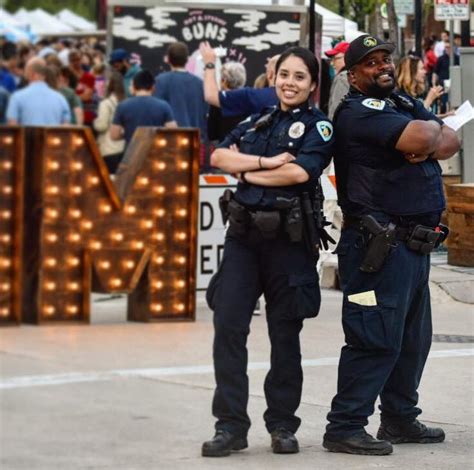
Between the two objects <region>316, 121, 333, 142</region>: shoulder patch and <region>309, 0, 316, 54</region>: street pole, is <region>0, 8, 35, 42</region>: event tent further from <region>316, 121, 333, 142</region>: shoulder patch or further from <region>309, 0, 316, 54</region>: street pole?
<region>309, 0, 316, 54</region>: street pole

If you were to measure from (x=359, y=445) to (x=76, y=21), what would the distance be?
345 centimetres

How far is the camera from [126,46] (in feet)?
49.1

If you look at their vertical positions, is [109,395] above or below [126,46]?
below

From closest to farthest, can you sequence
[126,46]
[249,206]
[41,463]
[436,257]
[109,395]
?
[41,463]
[109,395]
[249,206]
[436,257]
[126,46]

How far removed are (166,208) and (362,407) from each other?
8.96 ft

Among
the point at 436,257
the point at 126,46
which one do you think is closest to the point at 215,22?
the point at 126,46

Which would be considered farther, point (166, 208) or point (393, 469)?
point (166, 208)

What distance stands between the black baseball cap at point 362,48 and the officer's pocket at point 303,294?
750mm

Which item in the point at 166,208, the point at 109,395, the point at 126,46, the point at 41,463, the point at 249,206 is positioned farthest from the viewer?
the point at 126,46

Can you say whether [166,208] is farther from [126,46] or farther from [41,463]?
[126,46]

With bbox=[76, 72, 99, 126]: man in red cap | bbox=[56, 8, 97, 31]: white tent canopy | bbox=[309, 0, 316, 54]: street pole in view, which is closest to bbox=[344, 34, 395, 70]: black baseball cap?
bbox=[76, 72, 99, 126]: man in red cap

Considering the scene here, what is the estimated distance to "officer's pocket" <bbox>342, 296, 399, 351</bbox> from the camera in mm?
4711

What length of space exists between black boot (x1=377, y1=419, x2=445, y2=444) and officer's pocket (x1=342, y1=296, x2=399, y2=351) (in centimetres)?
39

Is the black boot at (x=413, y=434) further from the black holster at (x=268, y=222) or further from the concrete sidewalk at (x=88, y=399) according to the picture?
the concrete sidewalk at (x=88, y=399)
